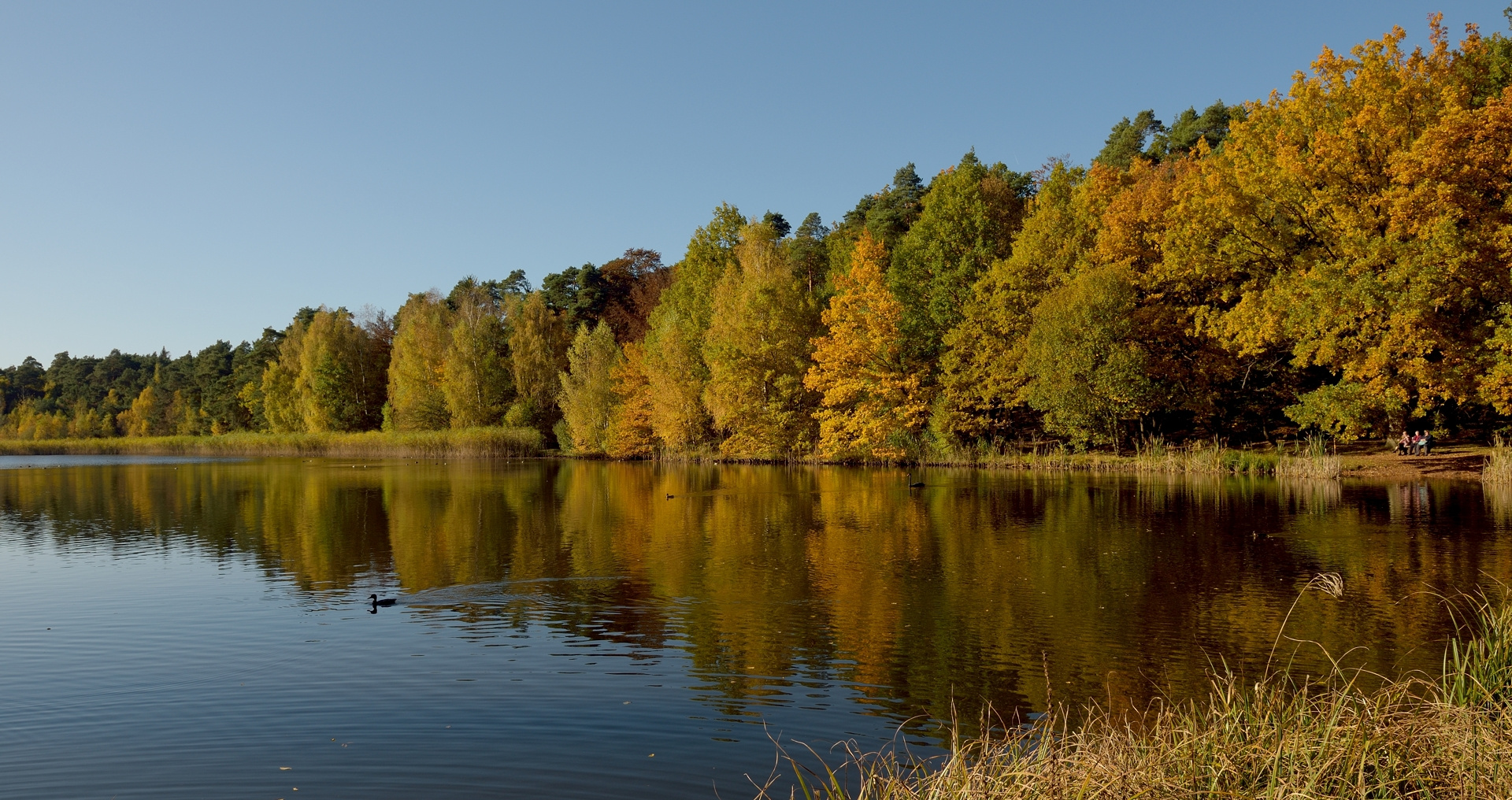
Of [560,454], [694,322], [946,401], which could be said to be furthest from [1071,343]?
[560,454]

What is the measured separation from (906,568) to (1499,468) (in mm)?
23080

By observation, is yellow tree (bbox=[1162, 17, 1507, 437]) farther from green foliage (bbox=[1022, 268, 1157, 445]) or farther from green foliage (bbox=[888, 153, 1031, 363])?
green foliage (bbox=[888, 153, 1031, 363])

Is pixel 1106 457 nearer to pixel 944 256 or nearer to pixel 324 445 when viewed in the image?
pixel 944 256

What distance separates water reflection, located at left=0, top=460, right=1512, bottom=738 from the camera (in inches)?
455

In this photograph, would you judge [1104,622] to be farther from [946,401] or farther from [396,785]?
[946,401]

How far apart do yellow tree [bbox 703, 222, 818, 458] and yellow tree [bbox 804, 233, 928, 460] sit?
3401 mm

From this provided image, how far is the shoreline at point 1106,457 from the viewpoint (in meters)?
34.3

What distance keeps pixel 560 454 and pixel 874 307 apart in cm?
3064

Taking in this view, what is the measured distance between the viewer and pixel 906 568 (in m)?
18.2

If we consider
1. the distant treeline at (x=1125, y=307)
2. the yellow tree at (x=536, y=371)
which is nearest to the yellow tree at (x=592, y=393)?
the distant treeline at (x=1125, y=307)

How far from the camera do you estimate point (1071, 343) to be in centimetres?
3969

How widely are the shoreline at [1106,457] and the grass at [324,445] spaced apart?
0.26 feet

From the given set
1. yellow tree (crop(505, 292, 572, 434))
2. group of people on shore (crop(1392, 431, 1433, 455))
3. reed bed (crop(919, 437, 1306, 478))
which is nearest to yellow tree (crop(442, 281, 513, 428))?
yellow tree (crop(505, 292, 572, 434))

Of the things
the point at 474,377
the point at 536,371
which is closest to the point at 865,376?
the point at 536,371
